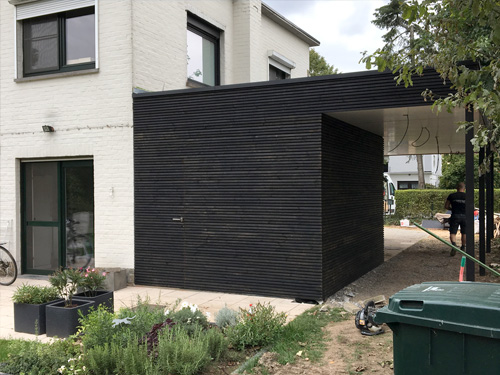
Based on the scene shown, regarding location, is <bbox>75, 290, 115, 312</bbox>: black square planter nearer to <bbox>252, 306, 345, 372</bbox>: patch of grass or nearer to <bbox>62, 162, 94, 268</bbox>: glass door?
<bbox>252, 306, 345, 372</bbox>: patch of grass

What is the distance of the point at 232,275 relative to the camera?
7996mm

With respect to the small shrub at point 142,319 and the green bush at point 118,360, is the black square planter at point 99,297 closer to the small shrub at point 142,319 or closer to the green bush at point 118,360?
the small shrub at point 142,319

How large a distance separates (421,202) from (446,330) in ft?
69.5

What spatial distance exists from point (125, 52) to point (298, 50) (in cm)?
852

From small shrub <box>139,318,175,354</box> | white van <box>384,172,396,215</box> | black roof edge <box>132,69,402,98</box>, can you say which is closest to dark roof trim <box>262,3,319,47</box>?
black roof edge <box>132,69,402,98</box>

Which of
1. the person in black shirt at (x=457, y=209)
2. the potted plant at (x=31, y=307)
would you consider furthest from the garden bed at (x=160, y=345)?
the person in black shirt at (x=457, y=209)

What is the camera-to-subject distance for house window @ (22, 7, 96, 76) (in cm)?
941

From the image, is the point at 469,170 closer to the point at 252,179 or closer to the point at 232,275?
the point at 252,179

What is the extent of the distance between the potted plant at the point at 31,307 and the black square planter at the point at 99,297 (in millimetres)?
354

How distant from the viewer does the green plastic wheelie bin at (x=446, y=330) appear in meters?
3.04

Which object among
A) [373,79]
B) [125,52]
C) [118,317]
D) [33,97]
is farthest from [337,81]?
[33,97]

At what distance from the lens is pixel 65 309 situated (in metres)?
5.81

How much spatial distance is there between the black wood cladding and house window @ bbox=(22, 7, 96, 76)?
5.97ft

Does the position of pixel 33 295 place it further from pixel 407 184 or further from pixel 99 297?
pixel 407 184
